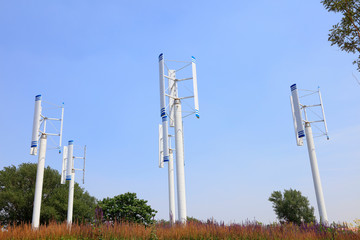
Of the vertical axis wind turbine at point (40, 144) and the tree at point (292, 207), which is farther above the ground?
the vertical axis wind turbine at point (40, 144)

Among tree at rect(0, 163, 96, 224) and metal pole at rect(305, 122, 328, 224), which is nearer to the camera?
metal pole at rect(305, 122, 328, 224)

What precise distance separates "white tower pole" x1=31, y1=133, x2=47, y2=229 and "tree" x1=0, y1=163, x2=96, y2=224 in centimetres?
1752

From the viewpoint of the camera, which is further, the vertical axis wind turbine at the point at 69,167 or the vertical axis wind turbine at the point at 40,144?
the vertical axis wind turbine at the point at 69,167

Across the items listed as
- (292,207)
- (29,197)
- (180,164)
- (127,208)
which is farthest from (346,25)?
(29,197)

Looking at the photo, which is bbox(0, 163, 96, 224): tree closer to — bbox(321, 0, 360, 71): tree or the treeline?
the treeline

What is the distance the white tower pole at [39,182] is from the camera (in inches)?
861

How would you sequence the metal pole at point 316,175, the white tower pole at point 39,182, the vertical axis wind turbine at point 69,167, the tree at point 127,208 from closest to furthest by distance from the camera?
the white tower pole at point 39,182, the metal pole at point 316,175, the tree at point 127,208, the vertical axis wind turbine at point 69,167

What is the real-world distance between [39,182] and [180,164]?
1184cm

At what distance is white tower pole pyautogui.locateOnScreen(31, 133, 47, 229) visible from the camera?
71.7 feet

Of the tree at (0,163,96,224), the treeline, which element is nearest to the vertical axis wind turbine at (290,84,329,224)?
the treeline

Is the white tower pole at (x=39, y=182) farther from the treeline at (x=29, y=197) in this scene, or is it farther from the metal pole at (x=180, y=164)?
the treeline at (x=29, y=197)

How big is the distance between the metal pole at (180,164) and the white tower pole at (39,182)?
425 inches

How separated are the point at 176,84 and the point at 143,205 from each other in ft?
38.9

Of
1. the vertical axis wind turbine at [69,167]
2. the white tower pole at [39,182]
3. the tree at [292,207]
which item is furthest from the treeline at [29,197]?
the tree at [292,207]
